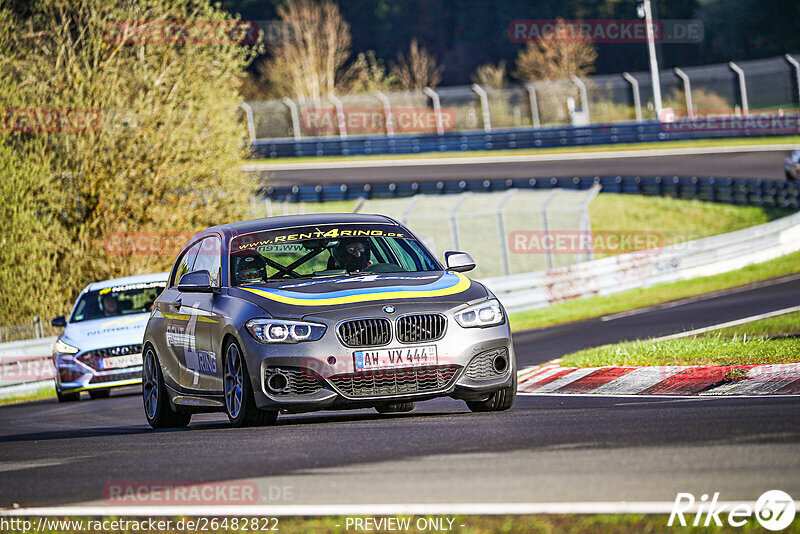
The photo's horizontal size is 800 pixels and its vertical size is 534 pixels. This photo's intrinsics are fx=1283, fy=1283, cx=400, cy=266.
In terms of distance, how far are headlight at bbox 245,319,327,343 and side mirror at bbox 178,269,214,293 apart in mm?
1080

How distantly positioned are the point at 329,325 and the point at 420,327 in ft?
2.16

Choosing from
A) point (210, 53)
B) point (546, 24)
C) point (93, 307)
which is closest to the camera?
point (93, 307)

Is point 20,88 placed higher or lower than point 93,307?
higher

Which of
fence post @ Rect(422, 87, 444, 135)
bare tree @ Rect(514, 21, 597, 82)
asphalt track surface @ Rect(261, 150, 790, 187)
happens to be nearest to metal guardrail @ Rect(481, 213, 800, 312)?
asphalt track surface @ Rect(261, 150, 790, 187)

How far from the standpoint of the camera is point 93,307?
60.6 feet

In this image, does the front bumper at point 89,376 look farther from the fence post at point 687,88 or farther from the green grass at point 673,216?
the fence post at point 687,88

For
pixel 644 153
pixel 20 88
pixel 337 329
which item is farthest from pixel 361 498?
pixel 644 153

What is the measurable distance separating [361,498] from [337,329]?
3029mm

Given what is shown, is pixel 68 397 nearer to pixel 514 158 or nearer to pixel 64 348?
pixel 64 348

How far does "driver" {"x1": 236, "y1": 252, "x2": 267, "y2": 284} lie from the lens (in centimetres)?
998

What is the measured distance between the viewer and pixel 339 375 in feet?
29.2

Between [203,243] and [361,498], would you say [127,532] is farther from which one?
[203,243]

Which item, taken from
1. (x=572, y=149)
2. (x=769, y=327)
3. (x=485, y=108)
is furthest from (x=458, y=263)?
(x=485, y=108)

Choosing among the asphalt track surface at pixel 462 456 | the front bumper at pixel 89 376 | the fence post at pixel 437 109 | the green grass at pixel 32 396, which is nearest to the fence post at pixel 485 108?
the fence post at pixel 437 109
